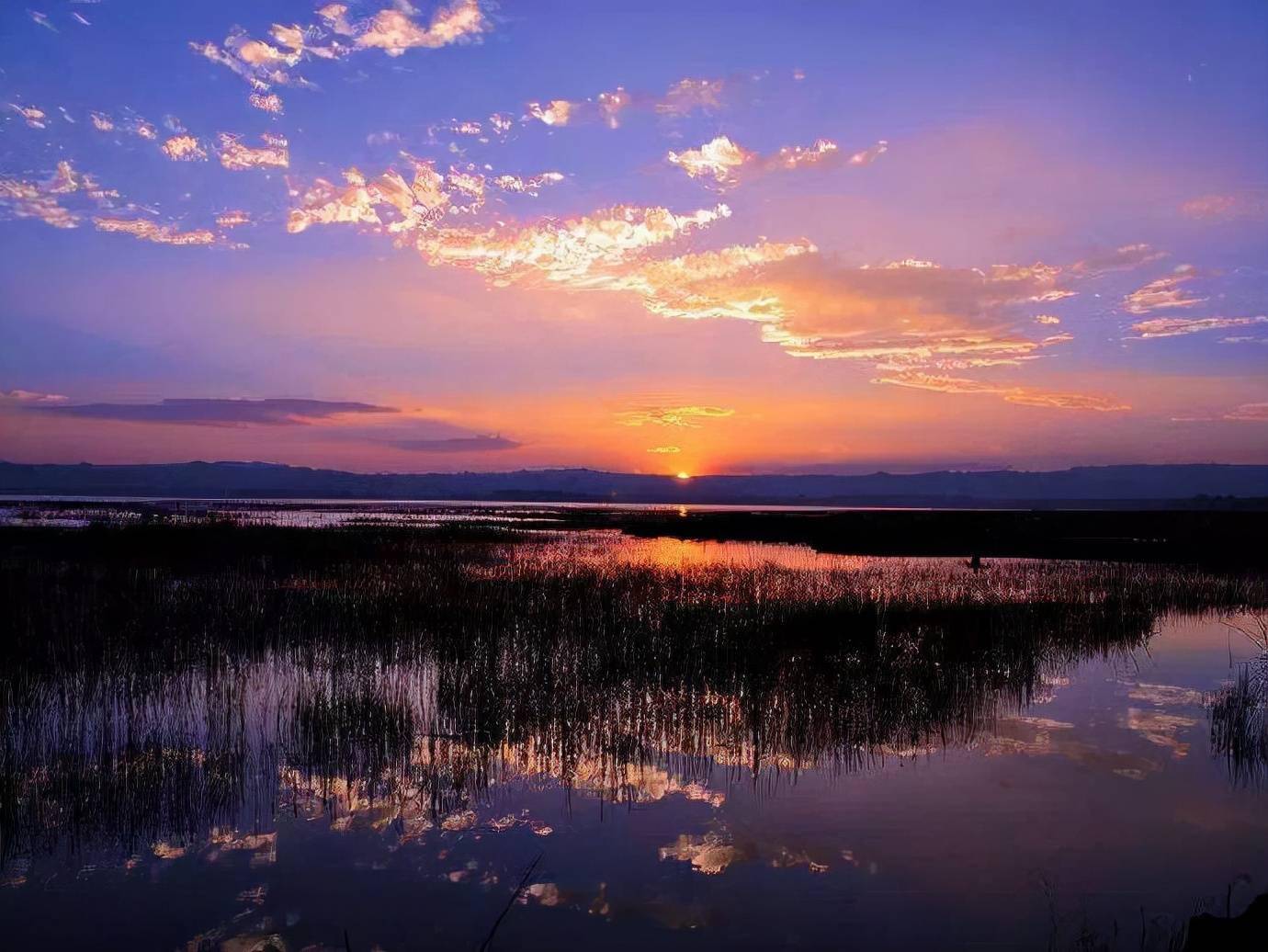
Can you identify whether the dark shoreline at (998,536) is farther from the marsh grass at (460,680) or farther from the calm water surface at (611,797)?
the calm water surface at (611,797)

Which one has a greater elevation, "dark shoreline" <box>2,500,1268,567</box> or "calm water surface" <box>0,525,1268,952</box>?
"calm water surface" <box>0,525,1268,952</box>

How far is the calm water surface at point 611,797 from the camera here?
6027 millimetres

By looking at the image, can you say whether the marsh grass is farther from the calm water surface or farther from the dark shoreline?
the dark shoreline

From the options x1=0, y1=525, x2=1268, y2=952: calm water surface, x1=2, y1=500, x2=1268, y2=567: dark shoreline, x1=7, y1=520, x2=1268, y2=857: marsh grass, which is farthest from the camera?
x1=2, y1=500, x2=1268, y2=567: dark shoreline

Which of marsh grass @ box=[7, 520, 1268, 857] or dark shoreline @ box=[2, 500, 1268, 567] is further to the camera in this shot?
dark shoreline @ box=[2, 500, 1268, 567]

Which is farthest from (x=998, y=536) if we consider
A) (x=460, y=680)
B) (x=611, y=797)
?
(x=611, y=797)

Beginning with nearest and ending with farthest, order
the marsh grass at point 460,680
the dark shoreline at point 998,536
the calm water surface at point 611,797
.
A: the calm water surface at point 611,797 < the marsh grass at point 460,680 < the dark shoreline at point 998,536

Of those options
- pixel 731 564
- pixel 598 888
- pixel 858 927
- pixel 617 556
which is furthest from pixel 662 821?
pixel 617 556

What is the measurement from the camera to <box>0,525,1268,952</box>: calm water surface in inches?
237

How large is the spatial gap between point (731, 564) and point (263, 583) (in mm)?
16581

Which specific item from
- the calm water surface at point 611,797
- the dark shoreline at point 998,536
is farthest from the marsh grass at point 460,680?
the dark shoreline at point 998,536

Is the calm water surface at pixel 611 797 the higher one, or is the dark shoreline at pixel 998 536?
the calm water surface at pixel 611 797

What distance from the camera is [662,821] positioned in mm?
7691

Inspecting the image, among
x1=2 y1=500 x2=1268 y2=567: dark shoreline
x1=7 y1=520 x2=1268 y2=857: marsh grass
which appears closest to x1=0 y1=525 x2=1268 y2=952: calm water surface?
x1=7 y1=520 x2=1268 y2=857: marsh grass
